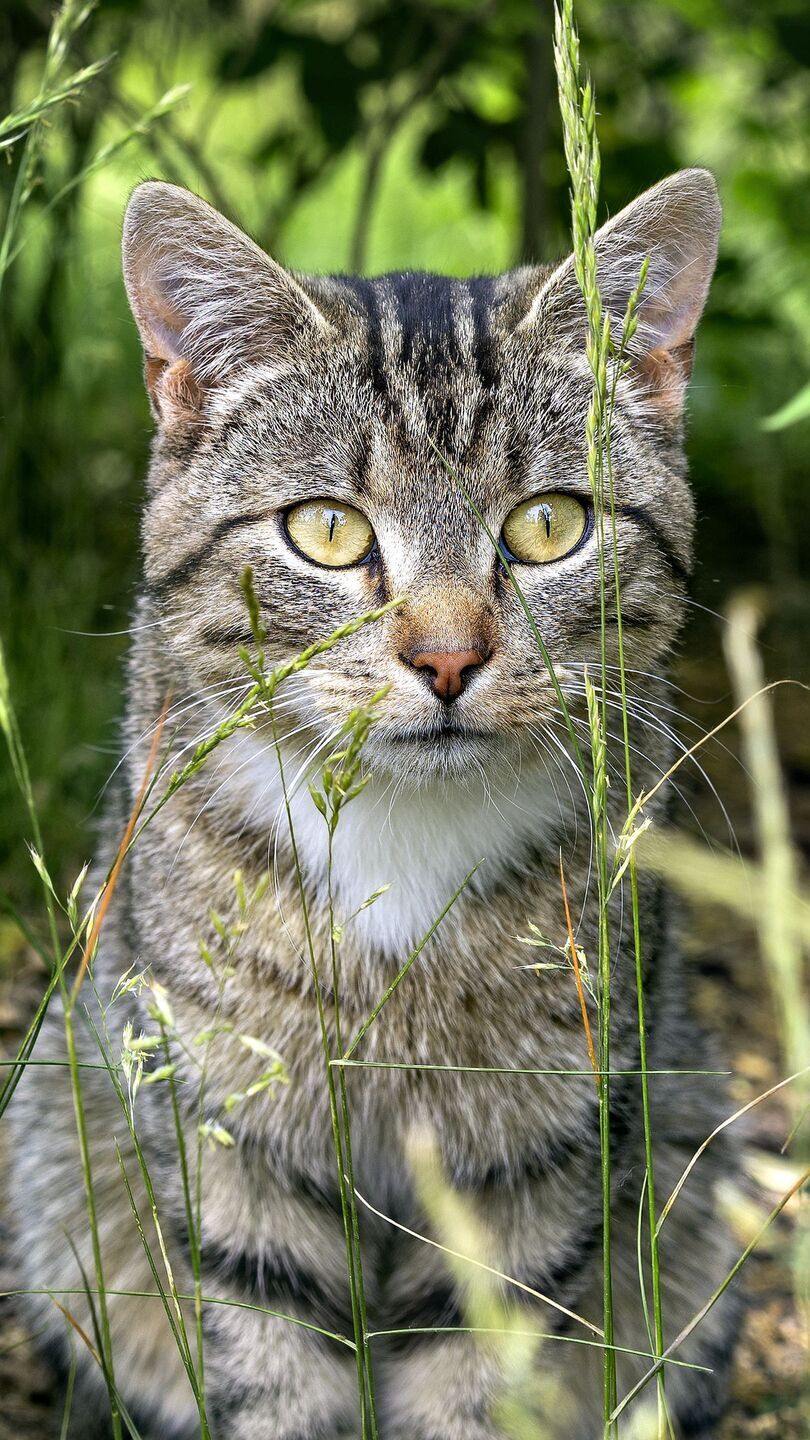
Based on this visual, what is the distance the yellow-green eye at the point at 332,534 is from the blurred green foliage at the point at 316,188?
1100mm

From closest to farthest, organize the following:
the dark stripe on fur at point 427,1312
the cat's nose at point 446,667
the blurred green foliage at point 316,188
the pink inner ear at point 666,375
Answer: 1. the cat's nose at point 446,667
2. the pink inner ear at point 666,375
3. the dark stripe on fur at point 427,1312
4. the blurred green foliage at point 316,188

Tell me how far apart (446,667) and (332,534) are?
0.92 ft

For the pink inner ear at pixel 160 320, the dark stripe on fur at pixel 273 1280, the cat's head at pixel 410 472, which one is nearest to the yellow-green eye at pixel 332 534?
the cat's head at pixel 410 472

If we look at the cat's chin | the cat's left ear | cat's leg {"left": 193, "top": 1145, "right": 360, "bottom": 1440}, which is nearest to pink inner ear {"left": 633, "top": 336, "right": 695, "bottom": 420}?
the cat's left ear

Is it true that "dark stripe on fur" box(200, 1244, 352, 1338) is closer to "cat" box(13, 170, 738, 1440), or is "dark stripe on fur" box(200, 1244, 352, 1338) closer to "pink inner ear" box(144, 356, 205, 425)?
"cat" box(13, 170, 738, 1440)

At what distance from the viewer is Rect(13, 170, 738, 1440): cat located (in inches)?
70.0

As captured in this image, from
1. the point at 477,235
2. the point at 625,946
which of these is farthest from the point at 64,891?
the point at 477,235

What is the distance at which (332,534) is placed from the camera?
1.80 meters

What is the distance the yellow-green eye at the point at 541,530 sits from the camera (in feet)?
5.90

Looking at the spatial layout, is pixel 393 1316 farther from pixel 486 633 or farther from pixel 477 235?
pixel 477 235

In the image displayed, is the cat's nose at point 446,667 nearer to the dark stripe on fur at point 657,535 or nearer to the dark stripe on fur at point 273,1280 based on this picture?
the dark stripe on fur at point 657,535

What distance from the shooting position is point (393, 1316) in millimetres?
2102

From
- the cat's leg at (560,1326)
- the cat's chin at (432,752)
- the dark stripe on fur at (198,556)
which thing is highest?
the dark stripe on fur at (198,556)

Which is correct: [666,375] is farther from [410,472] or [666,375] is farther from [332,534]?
[332,534]
